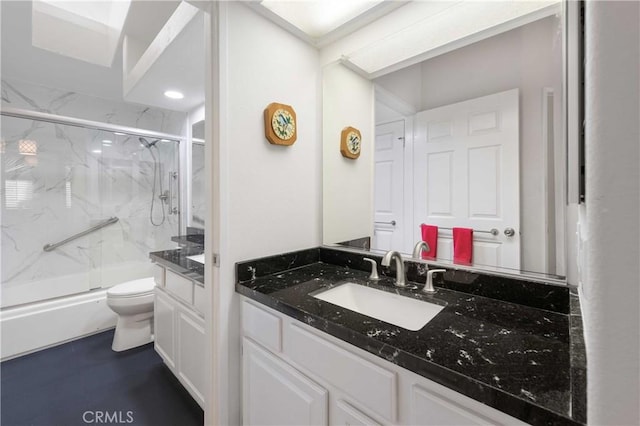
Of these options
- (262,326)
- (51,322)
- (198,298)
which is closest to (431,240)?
(262,326)

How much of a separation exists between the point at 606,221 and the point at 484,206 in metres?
0.91

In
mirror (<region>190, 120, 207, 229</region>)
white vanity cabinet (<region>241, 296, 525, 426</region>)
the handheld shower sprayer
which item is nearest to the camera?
white vanity cabinet (<region>241, 296, 525, 426</region>)

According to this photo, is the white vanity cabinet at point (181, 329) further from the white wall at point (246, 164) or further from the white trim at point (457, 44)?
the white trim at point (457, 44)

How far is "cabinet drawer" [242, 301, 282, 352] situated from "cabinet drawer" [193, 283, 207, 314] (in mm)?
286

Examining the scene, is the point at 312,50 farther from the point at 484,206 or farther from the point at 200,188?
the point at 200,188

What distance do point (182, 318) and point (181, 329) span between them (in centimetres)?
7

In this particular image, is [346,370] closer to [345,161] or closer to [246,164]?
[246,164]

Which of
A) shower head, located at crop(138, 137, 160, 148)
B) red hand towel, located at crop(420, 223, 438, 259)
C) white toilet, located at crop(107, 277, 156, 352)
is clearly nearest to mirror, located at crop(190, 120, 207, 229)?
shower head, located at crop(138, 137, 160, 148)

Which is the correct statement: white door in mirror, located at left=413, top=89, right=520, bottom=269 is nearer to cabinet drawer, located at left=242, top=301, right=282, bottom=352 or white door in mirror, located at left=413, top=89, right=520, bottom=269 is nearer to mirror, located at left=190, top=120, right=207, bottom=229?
cabinet drawer, located at left=242, top=301, right=282, bottom=352

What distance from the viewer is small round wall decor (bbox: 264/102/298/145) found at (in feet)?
4.47

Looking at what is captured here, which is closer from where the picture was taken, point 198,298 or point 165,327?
point 198,298

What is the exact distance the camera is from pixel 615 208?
1.13 ft

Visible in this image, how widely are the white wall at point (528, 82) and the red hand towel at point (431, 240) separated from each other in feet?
1.10

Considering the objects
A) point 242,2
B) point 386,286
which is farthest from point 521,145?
point 242,2
